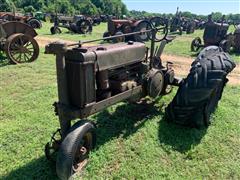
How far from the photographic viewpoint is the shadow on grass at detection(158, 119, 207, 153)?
405 centimetres

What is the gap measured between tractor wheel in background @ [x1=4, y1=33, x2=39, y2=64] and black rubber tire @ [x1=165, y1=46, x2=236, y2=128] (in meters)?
6.09

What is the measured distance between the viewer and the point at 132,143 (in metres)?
4.07

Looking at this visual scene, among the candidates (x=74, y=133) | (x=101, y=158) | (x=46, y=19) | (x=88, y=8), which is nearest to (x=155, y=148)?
(x=101, y=158)

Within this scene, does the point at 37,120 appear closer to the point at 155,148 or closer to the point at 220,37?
the point at 155,148

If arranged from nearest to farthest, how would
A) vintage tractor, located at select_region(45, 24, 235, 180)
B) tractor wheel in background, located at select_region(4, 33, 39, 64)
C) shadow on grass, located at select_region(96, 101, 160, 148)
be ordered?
vintage tractor, located at select_region(45, 24, 235, 180) < shadow on grass, located at select_region(96, 101, 160, 148) < tractor wheel in background, located at select_region(4, 33, 39, 64)

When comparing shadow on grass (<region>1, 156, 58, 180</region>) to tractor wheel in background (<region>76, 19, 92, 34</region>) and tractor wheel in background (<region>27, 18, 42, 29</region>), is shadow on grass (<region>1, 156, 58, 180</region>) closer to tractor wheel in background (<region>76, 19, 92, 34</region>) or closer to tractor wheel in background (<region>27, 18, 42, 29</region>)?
tractor wheel in background (<region>76, 19, 92, 34</region>)

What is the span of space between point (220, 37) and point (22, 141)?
35.9ft

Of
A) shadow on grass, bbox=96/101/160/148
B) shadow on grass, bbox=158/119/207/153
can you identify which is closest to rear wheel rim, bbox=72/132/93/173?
shadow on grass, bbox=96/101/160/148

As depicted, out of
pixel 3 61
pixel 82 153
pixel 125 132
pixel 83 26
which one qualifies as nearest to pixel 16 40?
pixel 3 61

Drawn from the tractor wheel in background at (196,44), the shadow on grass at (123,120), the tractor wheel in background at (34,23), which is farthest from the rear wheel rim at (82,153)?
the tractor wheel in background at (34,23)

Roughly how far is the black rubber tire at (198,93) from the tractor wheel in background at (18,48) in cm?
609

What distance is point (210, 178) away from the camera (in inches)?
137

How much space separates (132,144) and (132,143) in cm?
3

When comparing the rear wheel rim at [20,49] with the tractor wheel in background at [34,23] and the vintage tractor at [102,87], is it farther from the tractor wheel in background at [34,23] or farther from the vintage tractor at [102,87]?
the tractor wheel in background at [34,23]
